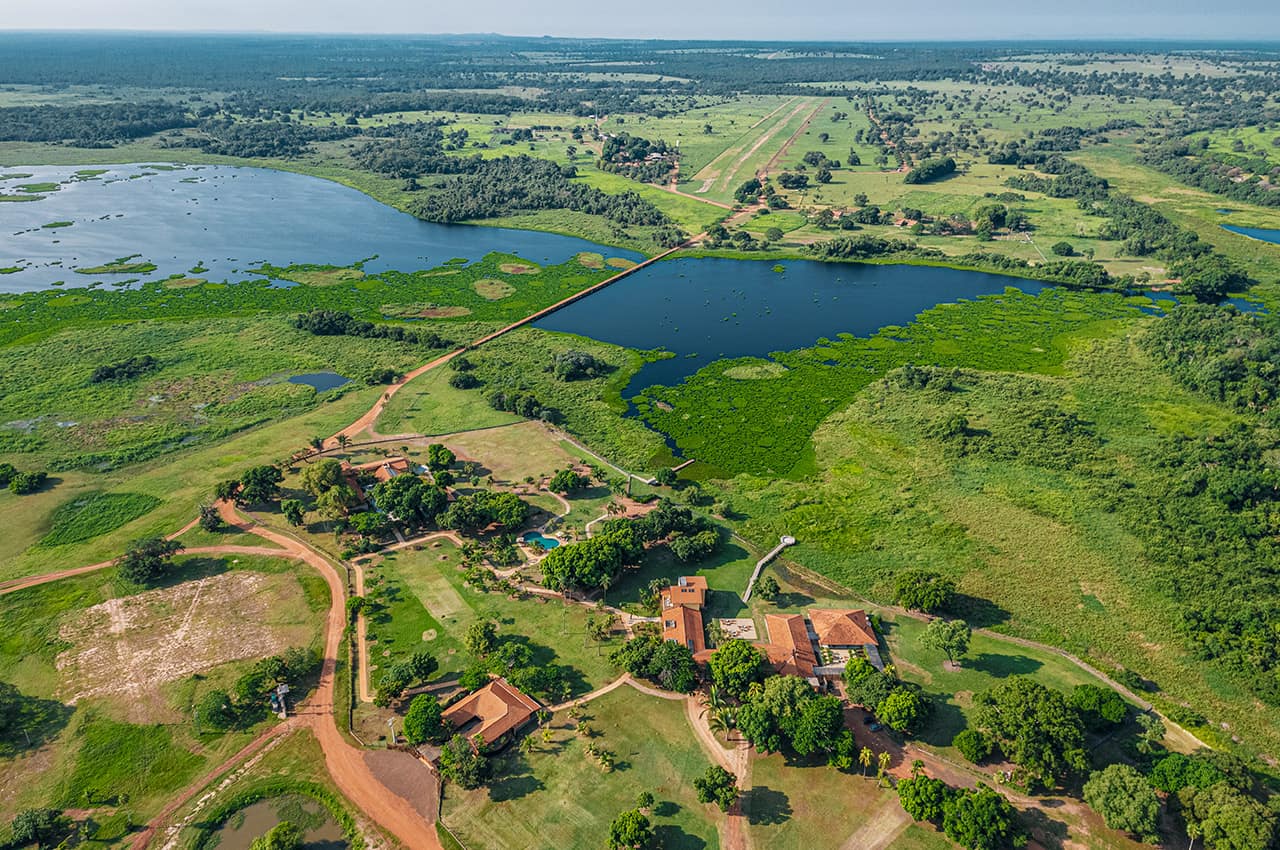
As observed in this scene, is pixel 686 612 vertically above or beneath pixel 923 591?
beneath

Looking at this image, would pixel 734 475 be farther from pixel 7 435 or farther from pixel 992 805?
pixel 7 435

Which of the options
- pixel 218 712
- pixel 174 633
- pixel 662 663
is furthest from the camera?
pixel 174 633

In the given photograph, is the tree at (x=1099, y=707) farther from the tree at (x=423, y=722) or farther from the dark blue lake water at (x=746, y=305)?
the dark blue lake water at (x=746, y=305)

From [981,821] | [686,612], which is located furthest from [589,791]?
→ [981,821]

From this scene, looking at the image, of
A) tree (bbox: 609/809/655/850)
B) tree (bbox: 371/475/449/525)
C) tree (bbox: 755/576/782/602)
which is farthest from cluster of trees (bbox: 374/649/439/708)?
tree (bbox: 755/576/782/602)

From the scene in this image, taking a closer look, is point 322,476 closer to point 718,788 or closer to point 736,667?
point 736,667

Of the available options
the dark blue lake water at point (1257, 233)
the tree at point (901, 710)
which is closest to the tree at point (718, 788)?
the tree at point (901, 710)

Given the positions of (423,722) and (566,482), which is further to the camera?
(566,482)

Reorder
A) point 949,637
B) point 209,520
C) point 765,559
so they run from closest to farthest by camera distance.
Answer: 1. point 949,637
2. point 765,559
3. point 209,520
